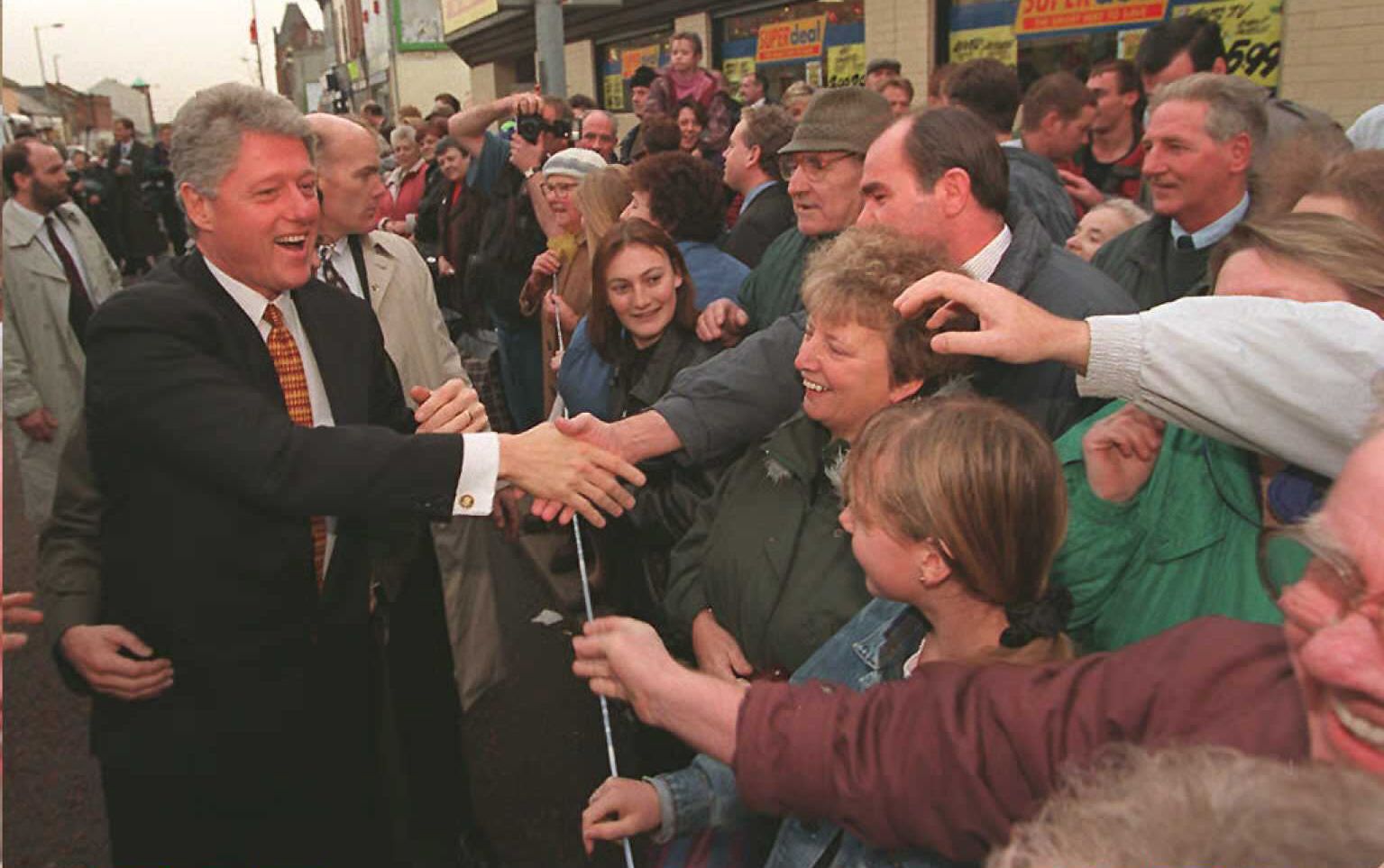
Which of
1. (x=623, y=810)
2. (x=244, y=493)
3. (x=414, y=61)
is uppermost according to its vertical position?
(x=414, y=61)

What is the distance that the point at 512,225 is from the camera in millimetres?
6305

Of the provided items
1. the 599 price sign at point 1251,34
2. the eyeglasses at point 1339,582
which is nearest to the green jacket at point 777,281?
the eyeglasses at point 1339,582

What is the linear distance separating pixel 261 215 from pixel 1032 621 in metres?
1.85

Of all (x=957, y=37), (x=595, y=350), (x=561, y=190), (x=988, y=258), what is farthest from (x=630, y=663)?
(x=957, y=37)

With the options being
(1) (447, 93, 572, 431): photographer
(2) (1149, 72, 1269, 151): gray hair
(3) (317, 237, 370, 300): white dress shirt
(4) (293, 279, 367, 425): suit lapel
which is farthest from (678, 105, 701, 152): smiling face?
(4) (293, 279, 367, 425): suit lapel

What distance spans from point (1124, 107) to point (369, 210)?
411 centimetres

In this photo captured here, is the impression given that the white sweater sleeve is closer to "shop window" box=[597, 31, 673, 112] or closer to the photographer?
the photographer

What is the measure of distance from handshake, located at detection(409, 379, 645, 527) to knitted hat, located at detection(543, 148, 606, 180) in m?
3.05

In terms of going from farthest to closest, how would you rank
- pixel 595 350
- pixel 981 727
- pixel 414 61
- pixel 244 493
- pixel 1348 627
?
pixel 414 61
pixel 595 350
pixel 244 493
pixel 981 727
pixel 1348 627

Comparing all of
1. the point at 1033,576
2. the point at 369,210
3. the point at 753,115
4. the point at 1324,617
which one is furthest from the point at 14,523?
the point at 1324,617

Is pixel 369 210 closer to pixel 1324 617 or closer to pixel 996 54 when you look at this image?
pixel 1324 617

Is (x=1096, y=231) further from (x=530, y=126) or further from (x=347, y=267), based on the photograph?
(x=530, y=126)

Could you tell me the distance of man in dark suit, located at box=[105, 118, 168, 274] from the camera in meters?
16.6

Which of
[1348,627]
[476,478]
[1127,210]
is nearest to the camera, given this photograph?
[1348,627]
